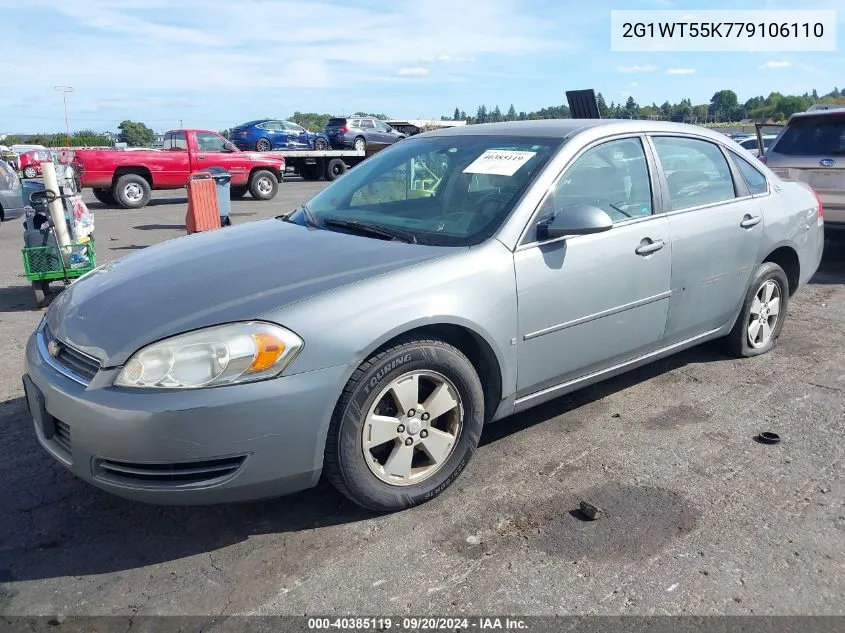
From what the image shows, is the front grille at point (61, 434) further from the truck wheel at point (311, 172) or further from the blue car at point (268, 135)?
the blue car at point (268, 135)

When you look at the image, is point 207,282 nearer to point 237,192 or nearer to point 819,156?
point 819,156

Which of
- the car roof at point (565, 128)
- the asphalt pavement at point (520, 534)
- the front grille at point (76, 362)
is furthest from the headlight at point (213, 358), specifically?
the car roof at point (565, 128)

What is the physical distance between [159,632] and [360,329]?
4.01ft

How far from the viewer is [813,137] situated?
793 cm

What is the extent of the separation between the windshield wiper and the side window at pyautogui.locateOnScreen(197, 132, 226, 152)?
1483 cm

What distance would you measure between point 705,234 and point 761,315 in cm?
110

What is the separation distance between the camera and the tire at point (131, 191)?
52.3 feet

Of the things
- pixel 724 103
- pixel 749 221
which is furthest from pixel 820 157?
pixel 724 103

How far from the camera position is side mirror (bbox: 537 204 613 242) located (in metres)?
3.22

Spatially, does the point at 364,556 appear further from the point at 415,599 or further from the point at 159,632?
the point at 159,632

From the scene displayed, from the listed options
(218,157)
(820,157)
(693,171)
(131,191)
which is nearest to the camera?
(693,171)

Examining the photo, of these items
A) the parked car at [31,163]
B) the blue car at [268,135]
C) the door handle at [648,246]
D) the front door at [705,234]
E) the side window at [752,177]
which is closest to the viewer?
the door handle at [648,246]

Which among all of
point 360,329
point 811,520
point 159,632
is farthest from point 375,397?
point 811,520

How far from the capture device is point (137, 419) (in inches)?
97.1
